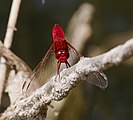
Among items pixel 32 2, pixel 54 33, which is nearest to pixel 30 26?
pixel 32 2

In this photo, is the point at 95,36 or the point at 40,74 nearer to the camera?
the point at 40,74

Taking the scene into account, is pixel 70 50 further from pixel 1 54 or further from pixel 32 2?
pixel 32 2

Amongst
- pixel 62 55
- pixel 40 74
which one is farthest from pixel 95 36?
pixel 62 55

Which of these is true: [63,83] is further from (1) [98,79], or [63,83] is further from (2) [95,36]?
(2) [95,36]

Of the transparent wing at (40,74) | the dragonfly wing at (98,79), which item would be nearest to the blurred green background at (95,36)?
the transparent wing at (40,74)

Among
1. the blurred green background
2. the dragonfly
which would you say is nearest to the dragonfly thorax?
the dragonfly

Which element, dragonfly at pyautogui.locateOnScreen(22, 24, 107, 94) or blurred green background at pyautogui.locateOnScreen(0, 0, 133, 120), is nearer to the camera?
dragonfly at pyautogui.locateOnScreen(22, 24, 107, 94)

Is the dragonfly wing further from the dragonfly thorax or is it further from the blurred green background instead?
the blurred green background
